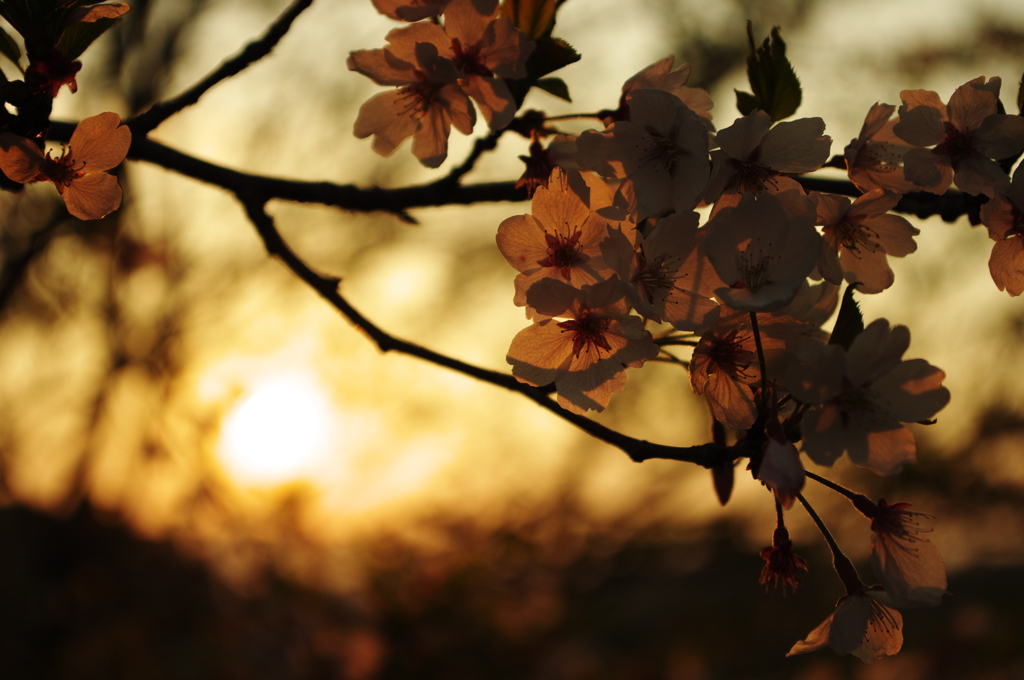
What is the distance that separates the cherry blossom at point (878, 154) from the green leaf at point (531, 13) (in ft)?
1.33

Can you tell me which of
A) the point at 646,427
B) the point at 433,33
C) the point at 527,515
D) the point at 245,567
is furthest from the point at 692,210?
the point at 527,515

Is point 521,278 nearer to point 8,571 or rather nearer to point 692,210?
point 692,210

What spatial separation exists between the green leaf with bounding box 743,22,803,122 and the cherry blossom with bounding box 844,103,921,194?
9 centimetres

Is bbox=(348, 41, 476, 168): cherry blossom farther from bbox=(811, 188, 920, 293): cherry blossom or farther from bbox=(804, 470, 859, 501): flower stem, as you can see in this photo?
bbox=(804, 470, 859, 501): flower stem

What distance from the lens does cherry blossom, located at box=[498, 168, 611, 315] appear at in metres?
0.74

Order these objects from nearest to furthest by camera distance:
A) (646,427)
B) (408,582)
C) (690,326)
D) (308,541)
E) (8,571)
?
(690,326) → (408,582) → (8,571) → (308,541) → (646,427)

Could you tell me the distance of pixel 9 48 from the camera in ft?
2.59

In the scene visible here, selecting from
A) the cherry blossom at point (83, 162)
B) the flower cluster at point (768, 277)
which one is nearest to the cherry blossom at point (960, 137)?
the flower cluster at point (768, 277)

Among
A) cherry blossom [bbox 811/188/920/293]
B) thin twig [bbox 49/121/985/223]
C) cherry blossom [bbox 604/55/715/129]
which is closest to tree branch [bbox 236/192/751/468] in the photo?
thin twig [bbox 49/121/985/223]

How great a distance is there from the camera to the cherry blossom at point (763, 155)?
27.4 inches

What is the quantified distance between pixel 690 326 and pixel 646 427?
250 inches

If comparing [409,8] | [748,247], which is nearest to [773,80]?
[748,247]

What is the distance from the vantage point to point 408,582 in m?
4.91

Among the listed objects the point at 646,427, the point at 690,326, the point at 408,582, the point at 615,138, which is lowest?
the point at 690,326
